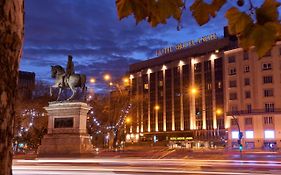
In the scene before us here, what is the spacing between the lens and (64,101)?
35.8 metres

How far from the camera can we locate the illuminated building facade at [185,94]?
98.8m

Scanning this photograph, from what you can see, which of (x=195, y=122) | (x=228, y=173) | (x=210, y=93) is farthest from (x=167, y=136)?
(x=228, y=173)

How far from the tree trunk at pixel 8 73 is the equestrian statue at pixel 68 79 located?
109 ft

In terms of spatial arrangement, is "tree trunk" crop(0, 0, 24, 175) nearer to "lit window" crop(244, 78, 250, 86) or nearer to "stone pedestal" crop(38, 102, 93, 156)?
"stone pedestal" crop(38, 102, 93, 156)

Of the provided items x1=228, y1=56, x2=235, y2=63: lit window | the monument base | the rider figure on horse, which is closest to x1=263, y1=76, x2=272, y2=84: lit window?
x1=228, y1=56, x2=235, y2=63: lit window

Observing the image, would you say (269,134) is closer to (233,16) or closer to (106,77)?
(106,77)

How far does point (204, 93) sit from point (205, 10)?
10116 centimetres

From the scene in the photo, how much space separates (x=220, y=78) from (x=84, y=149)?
2670 inches

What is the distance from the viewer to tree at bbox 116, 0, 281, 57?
2.61 meters

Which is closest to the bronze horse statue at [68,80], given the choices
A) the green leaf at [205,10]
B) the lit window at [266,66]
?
the green leaf at [205,10]

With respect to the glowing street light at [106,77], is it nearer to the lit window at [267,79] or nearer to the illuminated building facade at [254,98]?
the illuminated building facade at [254,98]

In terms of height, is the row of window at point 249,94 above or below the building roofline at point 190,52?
below

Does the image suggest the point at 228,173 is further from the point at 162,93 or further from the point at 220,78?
the point at 162,93

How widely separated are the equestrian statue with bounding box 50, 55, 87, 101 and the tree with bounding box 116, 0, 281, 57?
3337 cm
